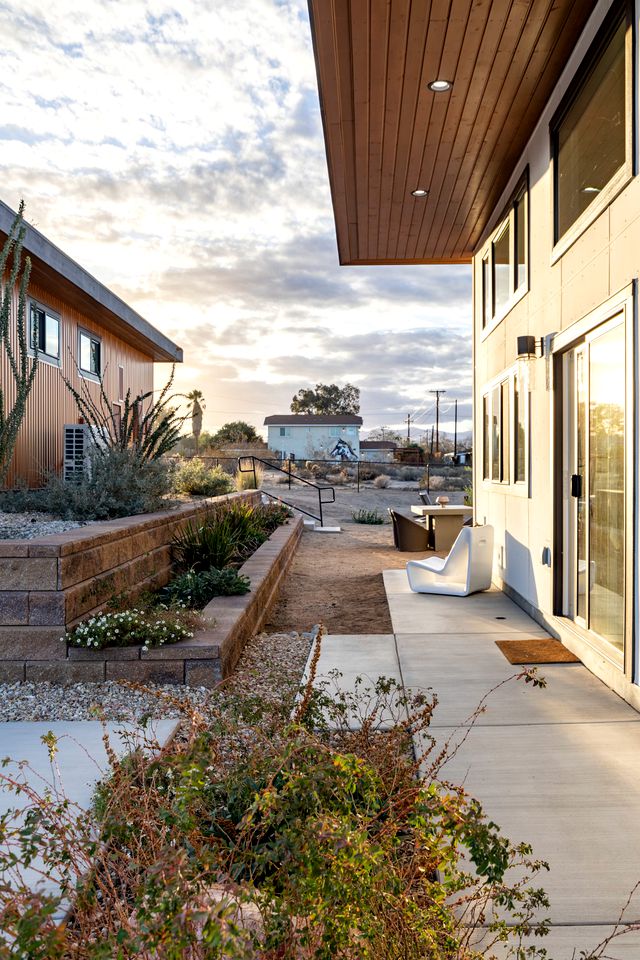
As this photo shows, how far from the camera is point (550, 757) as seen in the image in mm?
3350

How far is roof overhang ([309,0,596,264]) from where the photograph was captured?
4.55 metres

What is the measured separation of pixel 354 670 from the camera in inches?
189

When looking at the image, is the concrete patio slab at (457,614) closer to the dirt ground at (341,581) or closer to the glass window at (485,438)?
the dirt ground at (341,581)

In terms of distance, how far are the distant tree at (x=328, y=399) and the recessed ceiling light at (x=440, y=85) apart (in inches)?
2008

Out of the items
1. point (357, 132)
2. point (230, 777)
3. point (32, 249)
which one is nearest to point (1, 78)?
point (32, 249)

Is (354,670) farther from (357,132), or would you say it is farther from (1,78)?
(1,78)

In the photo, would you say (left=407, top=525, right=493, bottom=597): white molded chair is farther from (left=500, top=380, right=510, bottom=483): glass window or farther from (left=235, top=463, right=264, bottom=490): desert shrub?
(left=235, top=463, right=264, bottom=490): desert shrub

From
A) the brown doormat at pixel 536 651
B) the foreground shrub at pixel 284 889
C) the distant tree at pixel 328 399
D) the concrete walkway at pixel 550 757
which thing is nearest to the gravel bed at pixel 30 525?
the concrete walkway at pixel 550 757

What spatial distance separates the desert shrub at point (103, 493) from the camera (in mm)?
6625

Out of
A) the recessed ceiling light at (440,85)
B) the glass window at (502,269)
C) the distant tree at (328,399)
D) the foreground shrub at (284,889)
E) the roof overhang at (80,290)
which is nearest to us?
the foreground shrub at (284,889)

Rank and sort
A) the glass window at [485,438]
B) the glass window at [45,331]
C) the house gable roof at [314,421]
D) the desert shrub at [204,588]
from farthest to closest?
1. the house gable roof at [314,421]
2. the glass window at [45,331]
3. the glass window at [485,438]
4. the desert shrub at [204,588]

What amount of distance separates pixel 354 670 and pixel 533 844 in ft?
7.47

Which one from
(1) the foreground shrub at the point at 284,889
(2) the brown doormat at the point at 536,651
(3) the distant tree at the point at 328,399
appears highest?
(3) the distant tree at the point at 328,399

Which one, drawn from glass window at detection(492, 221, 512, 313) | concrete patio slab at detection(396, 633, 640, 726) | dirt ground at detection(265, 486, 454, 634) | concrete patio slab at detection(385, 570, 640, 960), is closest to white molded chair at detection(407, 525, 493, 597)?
dirt ground at detection(265, 486, 454, 634)
